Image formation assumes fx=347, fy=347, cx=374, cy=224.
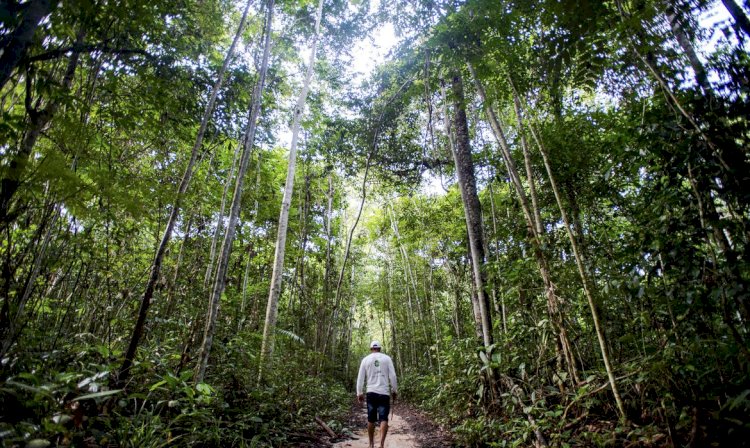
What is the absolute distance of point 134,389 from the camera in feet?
11.9

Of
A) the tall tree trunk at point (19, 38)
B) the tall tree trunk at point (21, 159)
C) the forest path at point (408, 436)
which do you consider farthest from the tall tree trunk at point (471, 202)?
the tall tree trunk at point (21, 159)

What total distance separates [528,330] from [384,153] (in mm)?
6366

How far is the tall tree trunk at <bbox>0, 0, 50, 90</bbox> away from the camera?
5.95ft

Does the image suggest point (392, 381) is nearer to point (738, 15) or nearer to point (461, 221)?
point (461, 221)

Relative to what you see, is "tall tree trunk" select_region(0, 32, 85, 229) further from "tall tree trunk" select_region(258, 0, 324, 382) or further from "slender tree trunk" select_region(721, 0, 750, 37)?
"slender tree trunk" select_region(721, 0, 750, 37)

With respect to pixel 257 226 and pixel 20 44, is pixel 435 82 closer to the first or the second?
pixel 257 226

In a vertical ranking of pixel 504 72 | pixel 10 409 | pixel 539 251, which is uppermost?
pixel 504 72

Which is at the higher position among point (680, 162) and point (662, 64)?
point (662, 64)

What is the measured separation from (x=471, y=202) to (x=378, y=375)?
3.48 m

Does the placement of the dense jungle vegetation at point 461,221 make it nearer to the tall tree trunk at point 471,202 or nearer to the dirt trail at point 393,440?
the tall tree trunk at point 471,202

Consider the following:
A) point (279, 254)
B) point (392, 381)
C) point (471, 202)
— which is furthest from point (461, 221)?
point (392, 381)

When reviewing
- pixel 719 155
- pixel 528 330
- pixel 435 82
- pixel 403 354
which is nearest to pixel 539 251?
pixel 528 330

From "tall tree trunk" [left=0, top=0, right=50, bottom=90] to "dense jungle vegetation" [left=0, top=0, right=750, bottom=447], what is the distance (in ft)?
0.04

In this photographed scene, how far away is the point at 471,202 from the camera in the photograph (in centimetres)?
653
